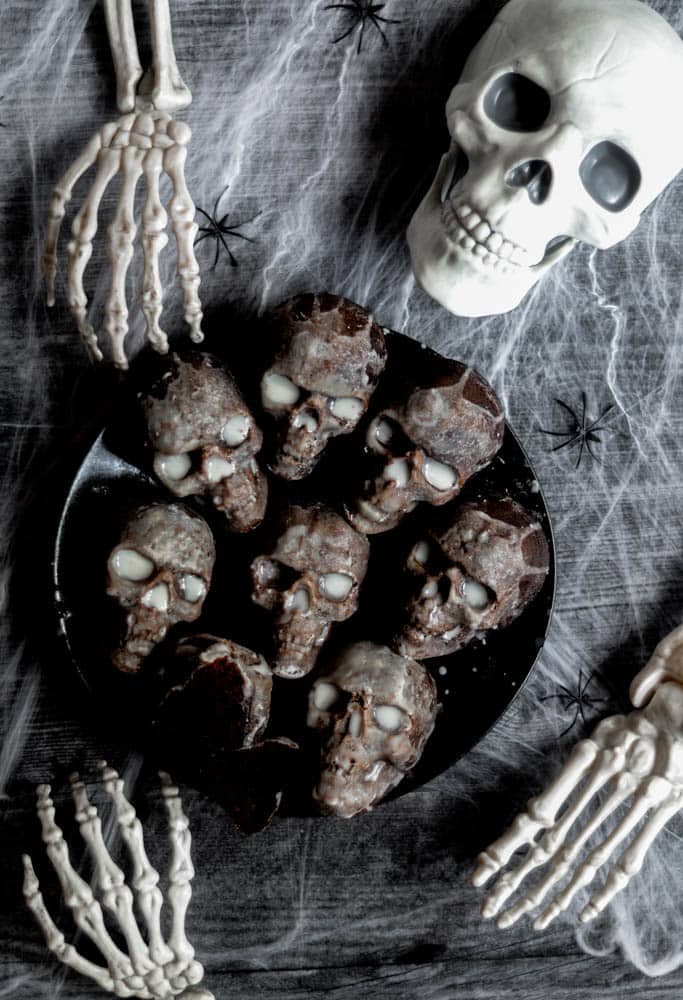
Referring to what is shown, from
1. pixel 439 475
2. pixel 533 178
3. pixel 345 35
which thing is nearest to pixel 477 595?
pixel 439 475

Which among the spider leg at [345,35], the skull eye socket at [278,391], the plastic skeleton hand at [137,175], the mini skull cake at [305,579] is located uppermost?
the spider leg at [345,35]

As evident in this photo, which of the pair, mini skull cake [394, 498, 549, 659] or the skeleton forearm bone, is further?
the skeleton forearm bone

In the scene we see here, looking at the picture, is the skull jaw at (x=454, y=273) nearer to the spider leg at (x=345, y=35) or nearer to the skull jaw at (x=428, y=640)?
the spider leg at (x=345, y=35)

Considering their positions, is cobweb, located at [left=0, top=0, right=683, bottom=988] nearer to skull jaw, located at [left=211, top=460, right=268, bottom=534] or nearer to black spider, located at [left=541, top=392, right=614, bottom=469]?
black spider, located at [left=541, top=392, right=614, bottom=469]

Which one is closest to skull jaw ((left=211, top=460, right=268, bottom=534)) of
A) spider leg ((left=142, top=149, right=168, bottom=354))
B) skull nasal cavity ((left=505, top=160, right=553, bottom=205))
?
spider leg ((left=142, top=149, right=168, bottom=354))

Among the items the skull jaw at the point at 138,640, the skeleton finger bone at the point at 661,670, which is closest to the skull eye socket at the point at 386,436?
the skull jaw at the point at 138,640

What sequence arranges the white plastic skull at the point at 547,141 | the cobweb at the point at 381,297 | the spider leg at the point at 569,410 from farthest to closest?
the spider leg at the point at 569,410 < the cobweb at the point at 381,297 < the white plastic skull at the point at 547,141

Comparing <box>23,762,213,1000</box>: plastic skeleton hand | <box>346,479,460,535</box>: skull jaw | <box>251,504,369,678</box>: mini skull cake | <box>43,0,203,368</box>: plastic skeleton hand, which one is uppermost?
<box>43,0,203,368</box>: plastic skeleton hand

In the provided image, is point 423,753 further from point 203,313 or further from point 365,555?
point 203,313
